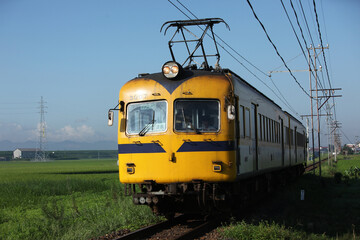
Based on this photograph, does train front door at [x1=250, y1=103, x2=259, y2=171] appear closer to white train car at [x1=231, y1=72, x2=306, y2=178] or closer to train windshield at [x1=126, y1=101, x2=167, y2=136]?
white train car at [x1=231, y1=72, x2=306, y2=178]

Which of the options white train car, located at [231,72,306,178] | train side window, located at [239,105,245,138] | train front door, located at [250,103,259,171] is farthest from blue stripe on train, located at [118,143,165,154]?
train front door, located at [250,103,259,171]

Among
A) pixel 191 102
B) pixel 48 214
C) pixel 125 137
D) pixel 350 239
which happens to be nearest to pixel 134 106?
pixel 125 137

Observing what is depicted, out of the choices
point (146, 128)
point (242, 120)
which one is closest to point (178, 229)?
point (146, 128)

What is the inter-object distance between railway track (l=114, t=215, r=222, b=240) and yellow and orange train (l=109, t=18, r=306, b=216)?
1.22 ft

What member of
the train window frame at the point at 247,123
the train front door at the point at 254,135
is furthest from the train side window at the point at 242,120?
the train front door at the point at 254,135

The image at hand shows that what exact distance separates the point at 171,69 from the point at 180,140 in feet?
5.10

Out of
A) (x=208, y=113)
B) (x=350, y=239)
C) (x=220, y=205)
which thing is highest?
(x=208, y=113)

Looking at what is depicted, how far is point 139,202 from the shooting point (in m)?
9.09

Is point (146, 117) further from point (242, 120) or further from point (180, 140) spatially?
point (242, 120)

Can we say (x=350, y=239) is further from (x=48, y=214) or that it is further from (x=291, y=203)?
(x=48, y=214)

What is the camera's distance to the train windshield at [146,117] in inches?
354

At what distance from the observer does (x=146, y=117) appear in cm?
920

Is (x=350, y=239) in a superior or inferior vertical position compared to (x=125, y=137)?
inferior

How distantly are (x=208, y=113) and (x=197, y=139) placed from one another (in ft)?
1.95
